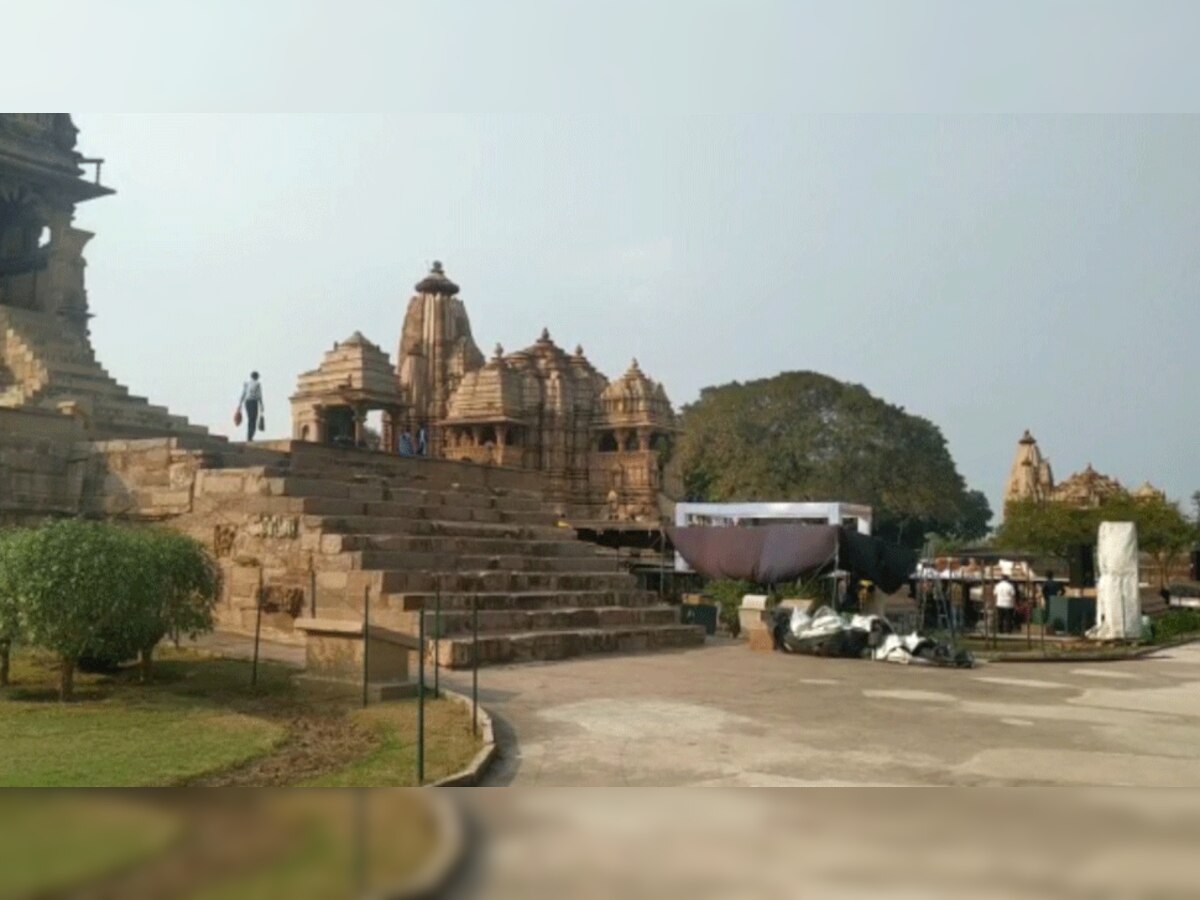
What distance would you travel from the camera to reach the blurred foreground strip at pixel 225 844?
12.7 ft

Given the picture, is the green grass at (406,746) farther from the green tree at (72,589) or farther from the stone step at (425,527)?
the stone step at (425,527)

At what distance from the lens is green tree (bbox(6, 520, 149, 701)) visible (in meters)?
7.71

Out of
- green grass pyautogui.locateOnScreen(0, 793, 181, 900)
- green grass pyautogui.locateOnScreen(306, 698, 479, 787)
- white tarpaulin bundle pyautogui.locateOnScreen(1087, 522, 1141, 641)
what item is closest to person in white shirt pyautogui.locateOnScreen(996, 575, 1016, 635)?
white tarpaulin bundle pyautogui.locateOnScreen(1087, 522, 1141, 641)

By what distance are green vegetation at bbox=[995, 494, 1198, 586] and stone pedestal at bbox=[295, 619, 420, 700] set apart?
25.9 metres

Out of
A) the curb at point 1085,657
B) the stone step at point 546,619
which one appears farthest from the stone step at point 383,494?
the curb at point 1085,657

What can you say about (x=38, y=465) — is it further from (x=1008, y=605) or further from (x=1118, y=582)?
(x=1008, y=605)

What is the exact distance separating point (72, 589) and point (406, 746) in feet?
9.49

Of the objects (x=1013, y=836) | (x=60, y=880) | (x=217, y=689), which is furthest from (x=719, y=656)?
(x=60, y=880)

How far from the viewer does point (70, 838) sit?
14.5ft

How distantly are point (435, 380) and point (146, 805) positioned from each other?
3912 centimetres

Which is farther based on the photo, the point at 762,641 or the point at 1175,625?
the point at 1175,625

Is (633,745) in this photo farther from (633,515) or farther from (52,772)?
(633,515)

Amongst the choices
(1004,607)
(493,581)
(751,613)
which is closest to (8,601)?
(493,581)

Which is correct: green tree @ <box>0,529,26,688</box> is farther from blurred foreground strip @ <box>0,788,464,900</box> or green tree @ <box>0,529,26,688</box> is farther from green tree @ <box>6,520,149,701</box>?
blurred foreground strip @ <box>0,788,464,900</box>
